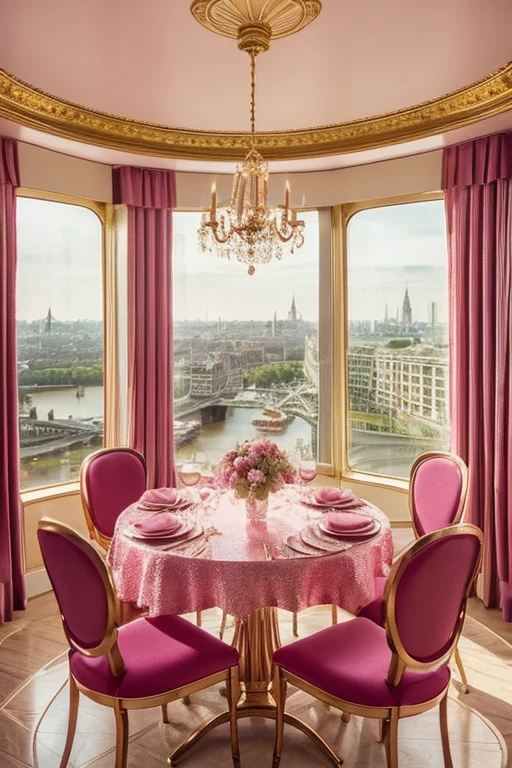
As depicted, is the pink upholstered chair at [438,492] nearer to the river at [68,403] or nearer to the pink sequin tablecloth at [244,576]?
the pink sequin tablecloth at [244,576]

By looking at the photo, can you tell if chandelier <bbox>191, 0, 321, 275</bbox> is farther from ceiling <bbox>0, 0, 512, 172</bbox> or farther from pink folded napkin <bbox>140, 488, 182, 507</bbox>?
pink folded napkin <bbox>140, 488, 182, 507</bbox>

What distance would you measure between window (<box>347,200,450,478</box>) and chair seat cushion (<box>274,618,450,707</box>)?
2.38 m

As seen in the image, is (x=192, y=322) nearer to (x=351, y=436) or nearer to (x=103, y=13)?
(x=351, y=436)

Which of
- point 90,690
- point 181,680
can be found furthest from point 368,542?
point 90,690

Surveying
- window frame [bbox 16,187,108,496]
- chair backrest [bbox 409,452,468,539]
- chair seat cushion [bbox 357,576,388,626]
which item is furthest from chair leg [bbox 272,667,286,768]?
window frame [bbox 16,187,108,496]

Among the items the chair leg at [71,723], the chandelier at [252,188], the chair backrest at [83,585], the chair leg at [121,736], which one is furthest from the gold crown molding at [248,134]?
the chair leg at [121,736]

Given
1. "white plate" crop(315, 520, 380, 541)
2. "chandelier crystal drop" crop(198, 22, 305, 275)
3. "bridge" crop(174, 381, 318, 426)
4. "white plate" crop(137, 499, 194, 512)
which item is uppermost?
"chandelier crystal drop" crop(198, 22, 305, 275)

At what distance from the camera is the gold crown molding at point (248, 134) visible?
3.57 metres

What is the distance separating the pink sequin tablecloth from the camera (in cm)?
246

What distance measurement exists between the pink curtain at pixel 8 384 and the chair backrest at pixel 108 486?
2.07 feet

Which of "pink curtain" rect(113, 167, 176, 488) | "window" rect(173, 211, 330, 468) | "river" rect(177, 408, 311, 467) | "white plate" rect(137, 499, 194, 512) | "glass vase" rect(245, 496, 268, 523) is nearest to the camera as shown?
"glass vase" rect(245, 496, 268, 523)

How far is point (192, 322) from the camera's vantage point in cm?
523

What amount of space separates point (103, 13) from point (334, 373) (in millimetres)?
3115

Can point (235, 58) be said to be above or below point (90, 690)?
above
